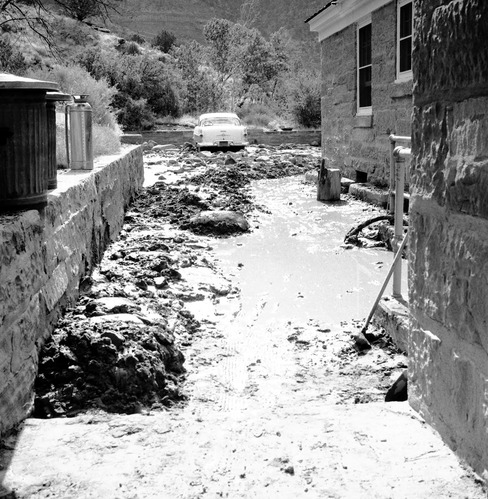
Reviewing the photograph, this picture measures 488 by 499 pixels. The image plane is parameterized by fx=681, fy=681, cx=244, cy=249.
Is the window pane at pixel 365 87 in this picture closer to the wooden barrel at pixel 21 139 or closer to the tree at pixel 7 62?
the tree at pixel 7 62

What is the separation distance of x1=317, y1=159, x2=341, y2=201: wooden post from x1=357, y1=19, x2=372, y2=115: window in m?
1.36

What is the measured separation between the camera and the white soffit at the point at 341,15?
11.7m

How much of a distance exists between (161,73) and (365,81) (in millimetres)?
27492

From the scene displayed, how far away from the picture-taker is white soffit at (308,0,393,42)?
11662 mm

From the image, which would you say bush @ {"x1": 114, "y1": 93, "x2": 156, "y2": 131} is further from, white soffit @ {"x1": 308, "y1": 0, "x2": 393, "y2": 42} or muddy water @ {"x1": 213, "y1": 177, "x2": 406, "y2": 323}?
muddy water @ {"x1": 213, "y1": 177, "x2": 406, "y2": 323}

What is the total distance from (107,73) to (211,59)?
2041 centimetres

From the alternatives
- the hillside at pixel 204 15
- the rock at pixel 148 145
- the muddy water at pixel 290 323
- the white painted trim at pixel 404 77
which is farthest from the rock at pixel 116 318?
the hillside at pixel 204 15

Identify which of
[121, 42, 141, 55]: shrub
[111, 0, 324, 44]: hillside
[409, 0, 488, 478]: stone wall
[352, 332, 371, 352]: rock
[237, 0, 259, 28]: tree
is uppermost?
[111, 0, 324, 44]: hillside

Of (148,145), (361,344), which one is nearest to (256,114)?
(148,145)

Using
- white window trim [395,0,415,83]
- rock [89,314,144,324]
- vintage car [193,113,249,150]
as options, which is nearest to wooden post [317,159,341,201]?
white window trim [395,0,415,83]

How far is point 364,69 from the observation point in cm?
1255

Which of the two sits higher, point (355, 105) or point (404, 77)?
point (404, 77)

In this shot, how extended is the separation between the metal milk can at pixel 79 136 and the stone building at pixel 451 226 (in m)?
4.84

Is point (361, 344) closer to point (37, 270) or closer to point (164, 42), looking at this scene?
point (37, 270)
